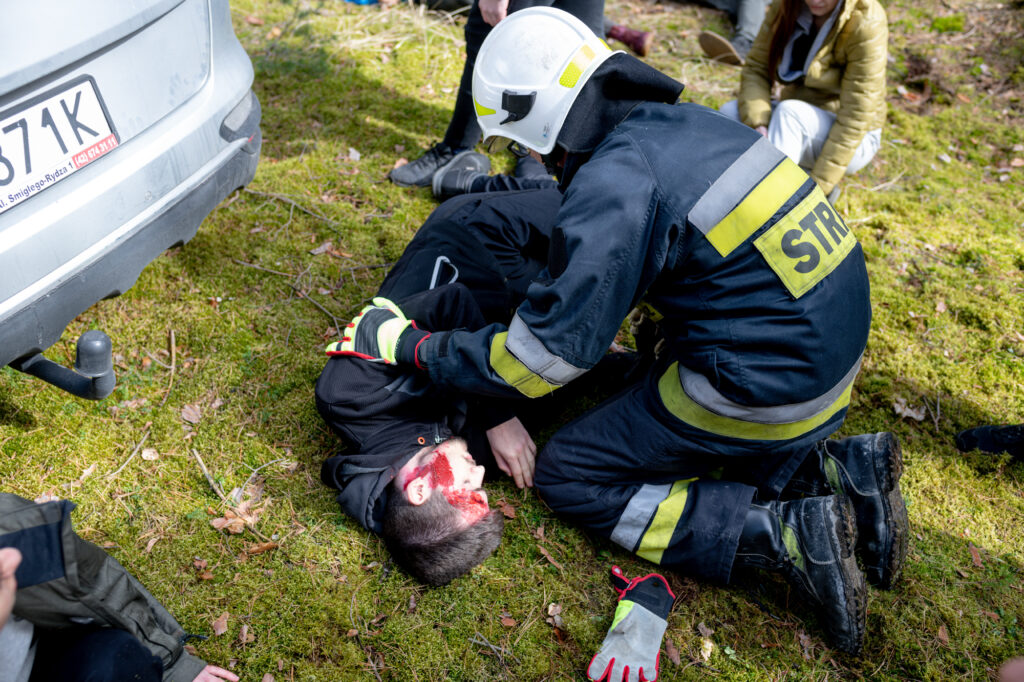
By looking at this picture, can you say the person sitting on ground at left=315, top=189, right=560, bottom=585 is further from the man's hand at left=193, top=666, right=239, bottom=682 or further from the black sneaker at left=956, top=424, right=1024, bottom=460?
the black sneaker at left=956, top=424, right=1024, bottom=460

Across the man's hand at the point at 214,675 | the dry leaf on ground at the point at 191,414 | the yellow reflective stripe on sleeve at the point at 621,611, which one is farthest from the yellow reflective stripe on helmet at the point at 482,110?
the man's hand at the point at 214,675

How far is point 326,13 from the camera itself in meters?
6.40

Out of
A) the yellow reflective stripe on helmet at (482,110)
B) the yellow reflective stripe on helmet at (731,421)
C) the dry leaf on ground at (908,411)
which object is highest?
the yellow reflective stripe on helmet at (482,110)

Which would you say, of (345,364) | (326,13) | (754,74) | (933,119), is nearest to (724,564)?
(345,364)

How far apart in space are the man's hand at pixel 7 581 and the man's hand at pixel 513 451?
1.94 m

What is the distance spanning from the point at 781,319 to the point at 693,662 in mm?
1455

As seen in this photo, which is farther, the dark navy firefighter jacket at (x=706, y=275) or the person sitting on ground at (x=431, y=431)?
the person sitting on ground at (x=431, y=431)

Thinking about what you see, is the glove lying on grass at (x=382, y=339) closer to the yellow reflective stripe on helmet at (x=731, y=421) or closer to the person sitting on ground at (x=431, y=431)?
the person sitting on ground at (x=431, y=431)

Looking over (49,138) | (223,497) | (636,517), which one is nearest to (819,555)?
(636,517)

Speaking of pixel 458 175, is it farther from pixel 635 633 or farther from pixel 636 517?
pixel 635 633

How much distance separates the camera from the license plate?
7.13ft

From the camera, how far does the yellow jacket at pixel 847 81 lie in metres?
4.08

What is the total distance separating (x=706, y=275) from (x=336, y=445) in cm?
197

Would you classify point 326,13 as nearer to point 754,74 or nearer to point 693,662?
point 754,74
